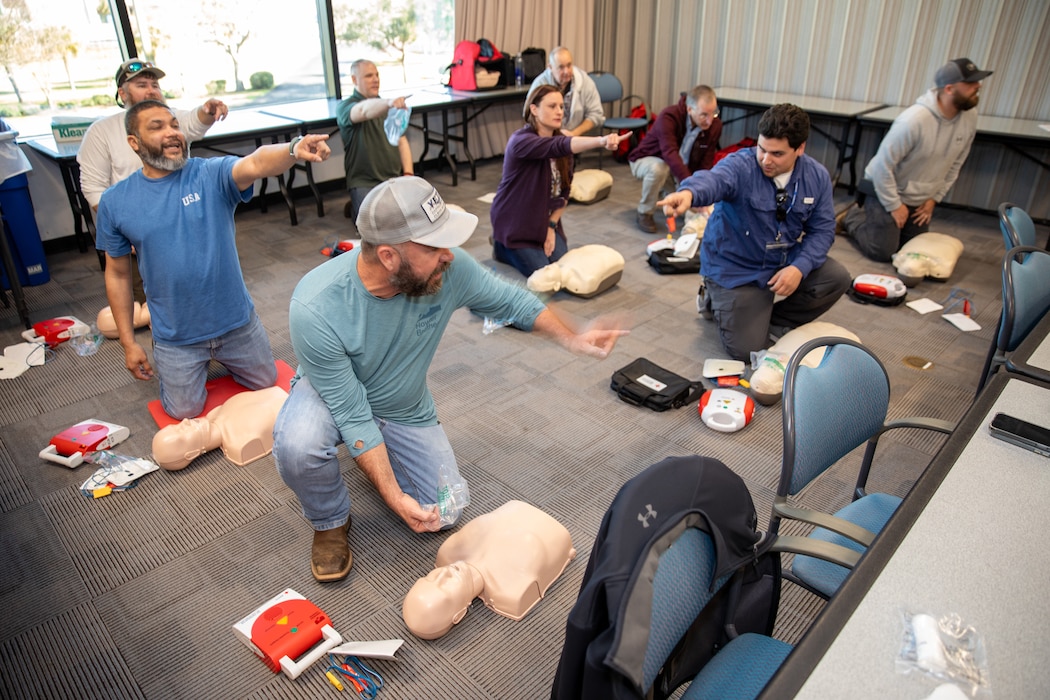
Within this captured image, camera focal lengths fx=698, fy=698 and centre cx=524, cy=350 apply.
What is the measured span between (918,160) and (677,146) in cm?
154

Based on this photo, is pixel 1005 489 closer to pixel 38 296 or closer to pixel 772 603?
pixel 772 603

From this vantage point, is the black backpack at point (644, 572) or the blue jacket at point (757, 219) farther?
the blue jacket at point (757, 219)

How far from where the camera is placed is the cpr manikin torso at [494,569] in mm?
1833

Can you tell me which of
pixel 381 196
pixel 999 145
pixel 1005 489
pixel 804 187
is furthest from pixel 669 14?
pixel 1005 489

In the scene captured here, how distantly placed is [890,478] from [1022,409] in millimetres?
946

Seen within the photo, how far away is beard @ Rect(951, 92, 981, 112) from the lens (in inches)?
155

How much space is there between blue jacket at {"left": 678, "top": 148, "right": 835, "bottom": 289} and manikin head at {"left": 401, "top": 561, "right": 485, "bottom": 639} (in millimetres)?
1816

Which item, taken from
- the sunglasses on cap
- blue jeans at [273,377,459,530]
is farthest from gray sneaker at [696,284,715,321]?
the sunglasses on cap

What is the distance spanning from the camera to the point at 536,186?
3.88m

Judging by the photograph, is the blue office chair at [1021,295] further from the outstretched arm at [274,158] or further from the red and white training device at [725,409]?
the outstretched arm at [274,158]

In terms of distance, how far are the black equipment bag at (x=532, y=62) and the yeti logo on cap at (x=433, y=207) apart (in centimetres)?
477

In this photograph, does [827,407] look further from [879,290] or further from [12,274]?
[12,274]

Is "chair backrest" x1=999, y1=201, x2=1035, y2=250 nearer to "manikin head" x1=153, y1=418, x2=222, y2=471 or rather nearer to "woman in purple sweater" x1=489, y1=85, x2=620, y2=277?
"woman in purple sweater" x1=489, y1=85, x2=620, y2=277

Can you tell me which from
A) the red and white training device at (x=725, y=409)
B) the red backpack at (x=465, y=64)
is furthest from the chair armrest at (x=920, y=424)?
the red backpack at (x=465, y=64)
